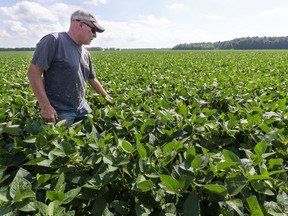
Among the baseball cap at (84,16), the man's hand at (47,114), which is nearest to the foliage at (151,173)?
the man's hand at (47,114)

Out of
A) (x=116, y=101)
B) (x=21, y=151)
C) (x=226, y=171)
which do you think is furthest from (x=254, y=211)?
(x=116, y=101)

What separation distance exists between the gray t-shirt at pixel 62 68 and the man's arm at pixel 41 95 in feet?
0.29

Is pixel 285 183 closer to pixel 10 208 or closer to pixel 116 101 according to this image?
pixel 10 208

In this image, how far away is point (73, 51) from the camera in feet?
11.8

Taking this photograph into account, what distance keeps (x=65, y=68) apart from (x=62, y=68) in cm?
4

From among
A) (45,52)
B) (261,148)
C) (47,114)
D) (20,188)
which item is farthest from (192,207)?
(45,52)

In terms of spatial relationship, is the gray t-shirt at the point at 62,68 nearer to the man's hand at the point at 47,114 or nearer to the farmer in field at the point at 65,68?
the farmer in field at the point at 65,68

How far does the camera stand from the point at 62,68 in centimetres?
354

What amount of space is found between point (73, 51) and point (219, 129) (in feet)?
7.17

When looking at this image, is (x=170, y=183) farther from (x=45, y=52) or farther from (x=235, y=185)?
(x=45, y=52)

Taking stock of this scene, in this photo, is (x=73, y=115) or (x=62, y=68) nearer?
(x=62, y=68)

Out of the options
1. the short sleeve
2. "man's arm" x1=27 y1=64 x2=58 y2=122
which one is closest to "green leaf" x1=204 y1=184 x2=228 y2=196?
"man's arm" x1=27 y1=64 x2=58 y2=122

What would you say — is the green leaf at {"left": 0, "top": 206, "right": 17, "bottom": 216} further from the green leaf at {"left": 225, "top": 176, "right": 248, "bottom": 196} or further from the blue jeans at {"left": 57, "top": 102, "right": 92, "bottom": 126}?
the blue jeans at {"left": 57, "top": 102, "right": 92, "bottom": 126}

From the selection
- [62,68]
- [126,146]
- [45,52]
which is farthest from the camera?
[62,68]
